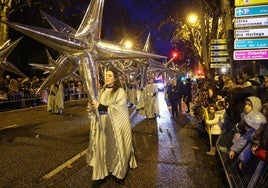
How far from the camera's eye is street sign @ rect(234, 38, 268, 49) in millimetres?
9922

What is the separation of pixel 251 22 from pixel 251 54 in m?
0.89

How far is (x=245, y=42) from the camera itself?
33.3 ft

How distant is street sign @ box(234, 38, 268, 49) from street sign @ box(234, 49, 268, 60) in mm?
Answer: 117

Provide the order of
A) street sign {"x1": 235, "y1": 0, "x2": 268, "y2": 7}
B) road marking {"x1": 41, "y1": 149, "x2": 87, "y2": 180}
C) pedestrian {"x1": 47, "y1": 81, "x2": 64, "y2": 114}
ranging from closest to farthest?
road marking {"x1": 41, "y1": 149, "x2": 87, "y2": 180} < street sign {"x1": 235, "y1": 0, "x2": 268, "y2": 7} < pedestrian {"x1": 47, "y1": 81, "x2": 64, "y2": 114}

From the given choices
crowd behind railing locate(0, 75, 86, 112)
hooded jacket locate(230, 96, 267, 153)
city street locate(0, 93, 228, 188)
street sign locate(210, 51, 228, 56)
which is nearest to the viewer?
hooded jacket locate(230, 96, 267, 153)

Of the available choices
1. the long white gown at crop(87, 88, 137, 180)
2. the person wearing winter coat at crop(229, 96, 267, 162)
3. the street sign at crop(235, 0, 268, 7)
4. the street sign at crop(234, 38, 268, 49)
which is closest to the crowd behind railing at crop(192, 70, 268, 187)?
the person wearing winter coat at crop(229, 96, 267, 162)

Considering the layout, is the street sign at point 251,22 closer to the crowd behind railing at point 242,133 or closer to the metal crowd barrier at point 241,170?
the crowd behind railing at point 242,133

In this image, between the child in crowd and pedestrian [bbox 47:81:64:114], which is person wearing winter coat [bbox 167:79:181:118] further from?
the child in crowd

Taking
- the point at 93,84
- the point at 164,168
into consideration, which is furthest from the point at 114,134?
the point at 164,168

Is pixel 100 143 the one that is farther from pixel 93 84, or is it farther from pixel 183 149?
pixel 183 149

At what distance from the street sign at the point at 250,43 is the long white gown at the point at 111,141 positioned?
5.41 metres

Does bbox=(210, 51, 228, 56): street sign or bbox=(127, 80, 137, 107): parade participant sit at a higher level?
bbox=(210, 51, 228, 56): street sign

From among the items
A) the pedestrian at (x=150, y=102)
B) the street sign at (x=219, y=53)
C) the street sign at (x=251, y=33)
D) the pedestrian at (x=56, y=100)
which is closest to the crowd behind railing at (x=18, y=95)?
the pedestrian at (x=56, y=100)

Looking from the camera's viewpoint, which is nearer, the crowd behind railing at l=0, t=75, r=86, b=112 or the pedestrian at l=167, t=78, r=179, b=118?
the pedestrian at l=167, t=78, r=179, b=118
